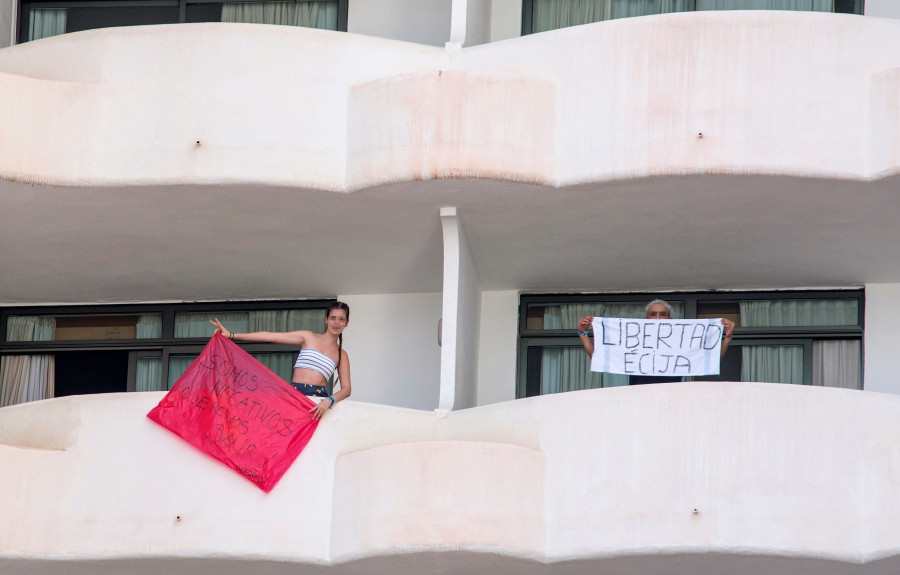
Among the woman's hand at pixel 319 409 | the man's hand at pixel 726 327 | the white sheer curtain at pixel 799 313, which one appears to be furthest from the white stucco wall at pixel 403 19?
the woman's hand at pixel 319 409

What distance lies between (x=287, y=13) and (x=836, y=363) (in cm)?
663

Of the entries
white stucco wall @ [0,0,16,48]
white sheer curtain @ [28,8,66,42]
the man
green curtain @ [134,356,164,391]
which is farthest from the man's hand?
white stucco wall @ [0,0,16,48]

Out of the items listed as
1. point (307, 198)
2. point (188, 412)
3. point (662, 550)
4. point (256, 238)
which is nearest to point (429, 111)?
point (307, 198)

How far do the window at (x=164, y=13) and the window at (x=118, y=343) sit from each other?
2.96 metres

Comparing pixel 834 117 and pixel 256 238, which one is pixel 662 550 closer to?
pixel 834 117

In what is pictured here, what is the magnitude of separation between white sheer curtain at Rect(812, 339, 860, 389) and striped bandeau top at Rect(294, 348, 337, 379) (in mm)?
4788

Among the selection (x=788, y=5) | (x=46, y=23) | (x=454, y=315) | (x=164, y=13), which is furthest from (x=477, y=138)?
(x=46, y=23)

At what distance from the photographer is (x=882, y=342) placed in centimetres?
1634

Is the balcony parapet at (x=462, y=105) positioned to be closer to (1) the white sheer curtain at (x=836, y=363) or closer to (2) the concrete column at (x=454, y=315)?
(2) the concrete column at (x=454, y=315)

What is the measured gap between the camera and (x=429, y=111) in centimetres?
1469

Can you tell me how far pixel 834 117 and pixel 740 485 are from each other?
3312mm

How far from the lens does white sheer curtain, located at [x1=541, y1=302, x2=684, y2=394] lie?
55.9 feet

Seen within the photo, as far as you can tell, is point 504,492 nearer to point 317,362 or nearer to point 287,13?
point 317,362

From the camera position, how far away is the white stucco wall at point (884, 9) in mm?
16297
